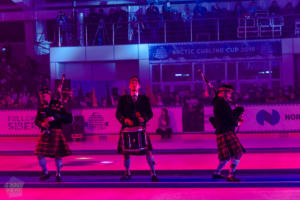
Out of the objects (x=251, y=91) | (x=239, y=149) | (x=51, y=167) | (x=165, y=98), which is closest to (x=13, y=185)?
(x=51, y=167)

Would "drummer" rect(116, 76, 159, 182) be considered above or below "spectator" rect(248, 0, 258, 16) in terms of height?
below

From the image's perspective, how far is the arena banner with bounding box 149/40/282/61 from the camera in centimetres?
2583

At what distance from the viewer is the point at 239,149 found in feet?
30.9

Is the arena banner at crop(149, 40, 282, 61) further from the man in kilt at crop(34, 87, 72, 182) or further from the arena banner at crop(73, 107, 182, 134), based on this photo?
the man in kilt at crop(34, 87, 72, 182)

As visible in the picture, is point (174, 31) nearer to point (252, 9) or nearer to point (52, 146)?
point (252, 9)

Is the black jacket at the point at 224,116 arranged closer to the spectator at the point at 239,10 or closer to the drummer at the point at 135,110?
the drummer at the point at 135,110

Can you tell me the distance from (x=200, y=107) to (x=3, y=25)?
63.2ft

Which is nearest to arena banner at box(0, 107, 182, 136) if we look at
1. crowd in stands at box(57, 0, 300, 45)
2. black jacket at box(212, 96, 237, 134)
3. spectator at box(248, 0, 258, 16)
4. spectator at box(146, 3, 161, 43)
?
crowd in stands at box(57, 0, 300, 45)

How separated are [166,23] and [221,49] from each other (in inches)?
124

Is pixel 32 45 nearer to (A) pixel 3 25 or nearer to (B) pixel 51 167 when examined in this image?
(A) pixel 3 25

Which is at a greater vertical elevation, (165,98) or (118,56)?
(118,56)

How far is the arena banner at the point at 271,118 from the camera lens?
18297mm

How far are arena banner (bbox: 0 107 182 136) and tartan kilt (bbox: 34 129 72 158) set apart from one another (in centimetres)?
928

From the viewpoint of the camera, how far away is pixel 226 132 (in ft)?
31.3
